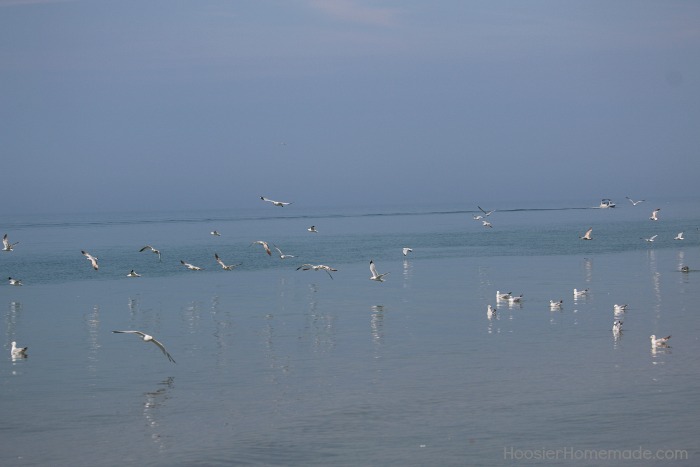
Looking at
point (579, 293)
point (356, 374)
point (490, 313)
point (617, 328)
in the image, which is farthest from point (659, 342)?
point (579, 293)

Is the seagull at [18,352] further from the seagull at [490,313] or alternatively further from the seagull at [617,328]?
the seagull at [617,328]

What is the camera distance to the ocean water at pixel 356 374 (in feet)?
62.4

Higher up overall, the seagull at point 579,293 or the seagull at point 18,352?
the seagull at point 579,293

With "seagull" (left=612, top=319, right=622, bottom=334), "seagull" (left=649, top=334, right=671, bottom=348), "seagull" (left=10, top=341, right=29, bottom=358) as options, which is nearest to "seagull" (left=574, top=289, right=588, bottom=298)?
"seagull" (left=612, top=319, right=622, bottom=334)

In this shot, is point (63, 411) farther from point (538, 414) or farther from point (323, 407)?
point (538, 414)

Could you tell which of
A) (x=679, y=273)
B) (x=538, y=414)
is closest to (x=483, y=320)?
(x=538, y=414)

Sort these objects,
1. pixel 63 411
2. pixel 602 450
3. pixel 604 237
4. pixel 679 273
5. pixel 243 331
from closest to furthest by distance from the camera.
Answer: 1. pixel 602 450
2. pixel 63 411
3. pixel 243 331
4. pixel 679 273
5. pixel 604 237

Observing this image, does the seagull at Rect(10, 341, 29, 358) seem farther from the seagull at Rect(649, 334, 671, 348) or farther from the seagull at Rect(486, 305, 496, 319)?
the seagull at Rect(649, 334, 671, 348)

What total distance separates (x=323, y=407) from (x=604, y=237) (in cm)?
7801

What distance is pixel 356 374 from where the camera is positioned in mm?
25578

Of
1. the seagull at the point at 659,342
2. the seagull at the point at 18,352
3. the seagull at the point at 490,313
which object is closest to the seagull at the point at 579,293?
the seagull at the point at 490,313

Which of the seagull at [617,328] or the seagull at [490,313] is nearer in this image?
the seagull at [617,328]

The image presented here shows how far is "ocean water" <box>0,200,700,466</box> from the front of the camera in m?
19.0

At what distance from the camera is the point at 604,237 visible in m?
95.1
